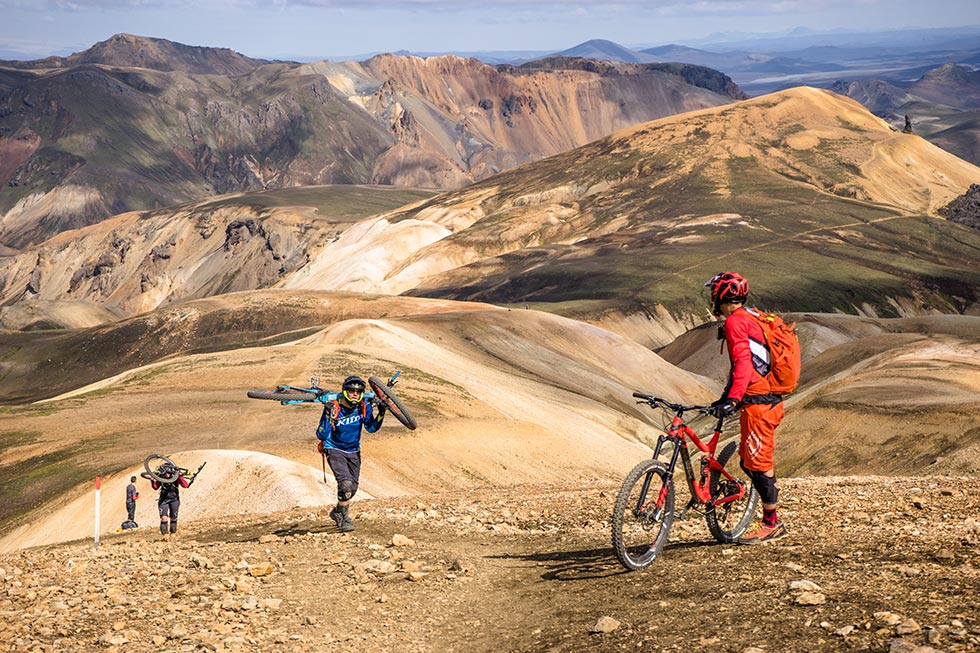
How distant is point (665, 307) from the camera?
12912cm

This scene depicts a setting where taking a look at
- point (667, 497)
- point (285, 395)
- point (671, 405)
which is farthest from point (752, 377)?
point (285, 395)

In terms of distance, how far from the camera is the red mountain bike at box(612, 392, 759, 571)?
1241 cm

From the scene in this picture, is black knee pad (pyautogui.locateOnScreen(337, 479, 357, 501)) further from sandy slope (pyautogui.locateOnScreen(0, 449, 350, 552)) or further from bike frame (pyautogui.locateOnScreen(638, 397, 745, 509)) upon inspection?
sandy slope (pyautogui.locateOnScreen(0, 449, 350, 552))

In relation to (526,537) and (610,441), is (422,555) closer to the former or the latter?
(526,537)

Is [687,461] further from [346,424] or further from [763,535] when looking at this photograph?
[346,424]

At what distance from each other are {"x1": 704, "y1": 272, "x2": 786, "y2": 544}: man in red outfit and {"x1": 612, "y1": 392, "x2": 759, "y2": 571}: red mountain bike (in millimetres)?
367

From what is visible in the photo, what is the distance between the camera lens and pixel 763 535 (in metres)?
13.5

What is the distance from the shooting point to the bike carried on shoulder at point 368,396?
15.6m

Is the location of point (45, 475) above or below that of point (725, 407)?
below

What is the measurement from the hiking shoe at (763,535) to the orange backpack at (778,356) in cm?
200

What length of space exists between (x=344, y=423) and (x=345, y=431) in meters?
0.15

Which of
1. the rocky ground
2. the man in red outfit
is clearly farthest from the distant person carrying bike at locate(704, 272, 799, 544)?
the rocky ground

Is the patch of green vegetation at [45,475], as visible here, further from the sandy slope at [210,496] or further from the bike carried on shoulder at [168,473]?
the bike carried on shoulder at [168,473]

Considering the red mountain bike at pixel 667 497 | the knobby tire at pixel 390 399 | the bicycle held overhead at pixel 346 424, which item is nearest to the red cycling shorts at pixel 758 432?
the red mountain bike at pixel 667 497
